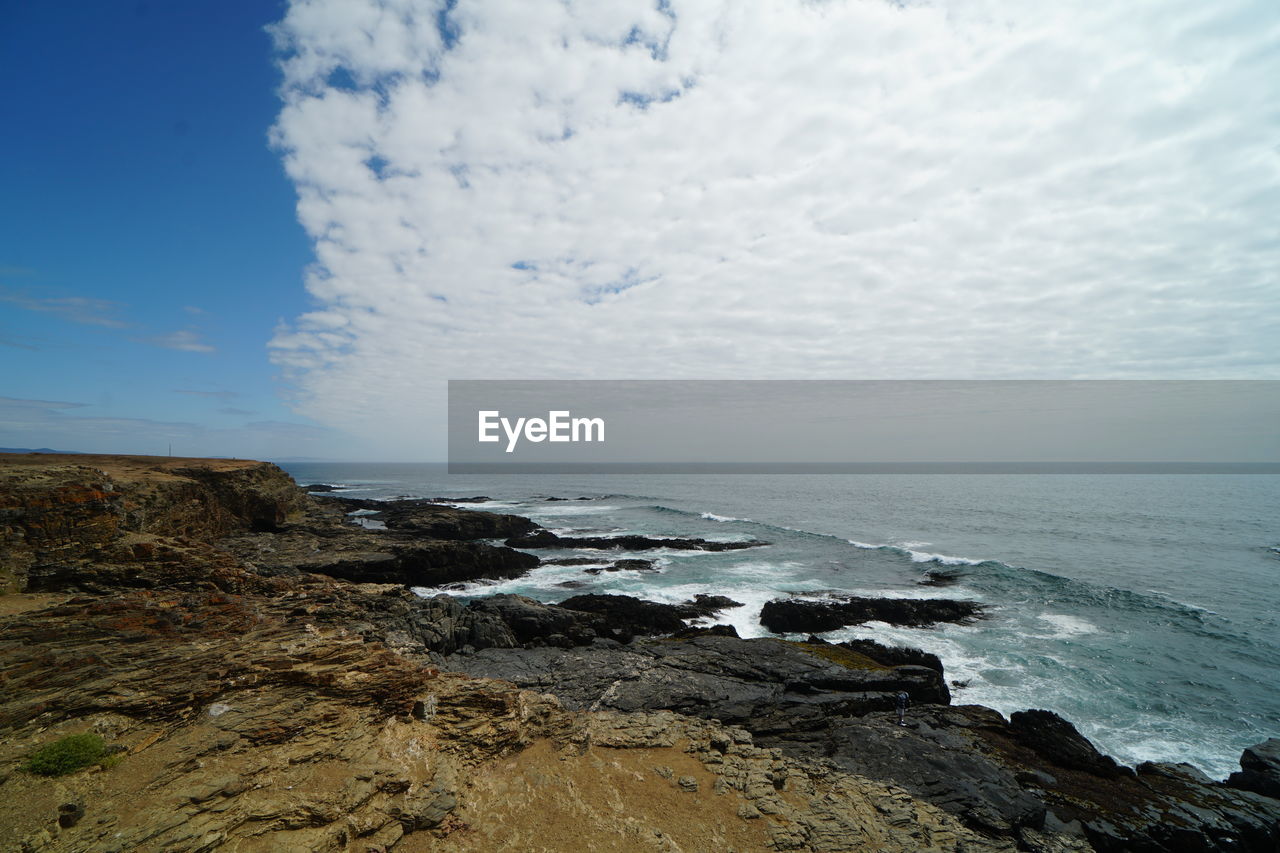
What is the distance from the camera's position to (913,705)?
49.8ft

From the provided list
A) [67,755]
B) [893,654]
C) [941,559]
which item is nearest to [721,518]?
[941,559]

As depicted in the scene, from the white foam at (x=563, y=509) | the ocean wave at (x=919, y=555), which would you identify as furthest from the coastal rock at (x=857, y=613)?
the white foam at (x=563, y=509)

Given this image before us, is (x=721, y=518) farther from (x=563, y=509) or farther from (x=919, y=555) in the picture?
(x=919, y=555)

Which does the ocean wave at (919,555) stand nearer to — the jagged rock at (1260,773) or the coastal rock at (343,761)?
the jagged rock at (1260,773)

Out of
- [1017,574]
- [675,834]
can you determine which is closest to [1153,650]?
[1017,574]

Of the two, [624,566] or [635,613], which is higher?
[635,613]

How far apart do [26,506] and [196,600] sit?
7.59m

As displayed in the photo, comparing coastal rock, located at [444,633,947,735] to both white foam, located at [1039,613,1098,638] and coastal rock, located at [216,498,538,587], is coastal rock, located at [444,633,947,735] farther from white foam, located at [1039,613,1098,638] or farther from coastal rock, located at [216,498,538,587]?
coastal rock, located at [216,498,538,587]

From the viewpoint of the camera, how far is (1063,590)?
110 feet

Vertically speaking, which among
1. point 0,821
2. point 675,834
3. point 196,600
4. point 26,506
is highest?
point 26,506

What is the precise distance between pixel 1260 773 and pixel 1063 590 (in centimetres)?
2278

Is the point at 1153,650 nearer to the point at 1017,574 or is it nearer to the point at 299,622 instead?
the point at 1017,574

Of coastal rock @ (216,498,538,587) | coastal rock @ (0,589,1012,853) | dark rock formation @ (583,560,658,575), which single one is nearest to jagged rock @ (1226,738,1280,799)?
coastal rock @ (0,589,1012,853)

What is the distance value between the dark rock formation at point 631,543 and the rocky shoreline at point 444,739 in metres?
30.4
